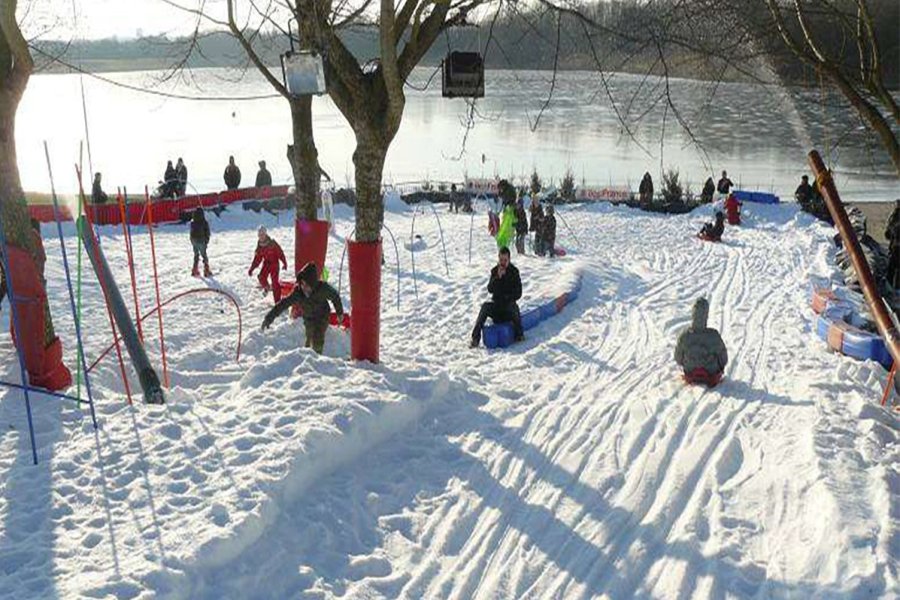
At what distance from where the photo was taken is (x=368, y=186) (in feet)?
27.6

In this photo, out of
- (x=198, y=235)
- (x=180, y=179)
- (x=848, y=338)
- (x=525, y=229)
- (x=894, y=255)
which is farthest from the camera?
(x=180, y=179)

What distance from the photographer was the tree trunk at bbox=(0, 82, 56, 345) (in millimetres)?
7461

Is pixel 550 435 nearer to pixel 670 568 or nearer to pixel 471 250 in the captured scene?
pixel 670 568

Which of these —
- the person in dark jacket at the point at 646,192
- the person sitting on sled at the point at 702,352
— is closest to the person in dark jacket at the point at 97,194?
the person in dark jacket at the point at 646,192

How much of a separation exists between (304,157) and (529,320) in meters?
3.68

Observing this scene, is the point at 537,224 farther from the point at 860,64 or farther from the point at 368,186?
the point at 860,64

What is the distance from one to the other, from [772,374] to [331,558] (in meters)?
5.54

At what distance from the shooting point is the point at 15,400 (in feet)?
23.6

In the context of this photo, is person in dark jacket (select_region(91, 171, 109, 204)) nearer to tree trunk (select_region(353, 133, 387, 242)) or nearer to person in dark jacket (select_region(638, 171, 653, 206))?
tree trunk (select_region(353, 133, 387, 242))

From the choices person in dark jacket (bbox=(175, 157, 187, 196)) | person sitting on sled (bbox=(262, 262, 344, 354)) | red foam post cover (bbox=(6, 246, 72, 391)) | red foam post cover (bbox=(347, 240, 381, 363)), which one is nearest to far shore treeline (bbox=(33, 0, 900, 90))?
red foam post cover (bbox=(347, 240, 381, 363))

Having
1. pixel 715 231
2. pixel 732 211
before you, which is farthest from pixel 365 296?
pixel 732 211

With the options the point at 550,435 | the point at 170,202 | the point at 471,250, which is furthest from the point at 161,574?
the point at 170,202

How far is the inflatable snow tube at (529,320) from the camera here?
1028cm

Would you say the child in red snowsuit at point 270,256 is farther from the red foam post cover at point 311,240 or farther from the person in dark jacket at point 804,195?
the person in dark jacket at point 804,195
